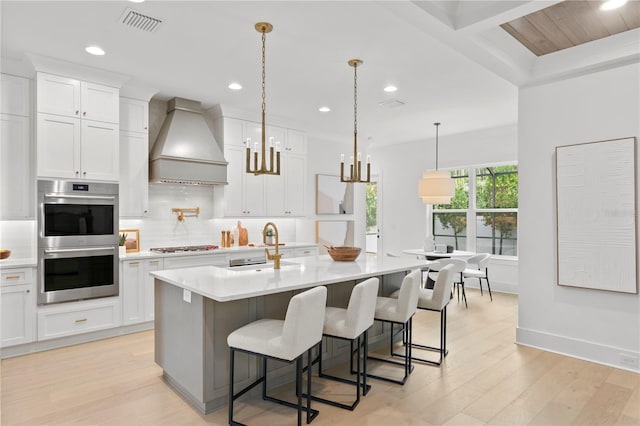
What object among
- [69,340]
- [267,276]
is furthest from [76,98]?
A: [267,276]

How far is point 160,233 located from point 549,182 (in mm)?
4575

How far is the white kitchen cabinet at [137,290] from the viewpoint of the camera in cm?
415

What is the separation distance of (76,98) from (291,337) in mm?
3461

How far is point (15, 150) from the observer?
147 inches

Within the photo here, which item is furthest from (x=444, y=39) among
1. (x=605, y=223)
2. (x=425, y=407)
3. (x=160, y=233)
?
(x=160, y=233)

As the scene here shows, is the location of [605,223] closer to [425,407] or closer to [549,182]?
[549,182]

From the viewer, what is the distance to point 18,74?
3.72 m

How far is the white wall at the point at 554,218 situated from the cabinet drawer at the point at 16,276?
4880 millimetres

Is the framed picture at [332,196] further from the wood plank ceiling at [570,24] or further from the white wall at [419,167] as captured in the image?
the wood plank ceiling at [570,24]

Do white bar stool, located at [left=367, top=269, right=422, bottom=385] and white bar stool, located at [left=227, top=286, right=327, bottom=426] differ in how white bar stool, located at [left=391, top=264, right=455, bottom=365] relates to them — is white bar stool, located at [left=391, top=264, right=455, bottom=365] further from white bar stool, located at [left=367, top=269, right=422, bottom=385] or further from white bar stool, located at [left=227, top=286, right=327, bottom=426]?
white bar stool, located at [left=227, top=286, right=327, bottom=426]

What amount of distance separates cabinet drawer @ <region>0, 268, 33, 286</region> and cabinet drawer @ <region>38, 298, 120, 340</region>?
1.10ft

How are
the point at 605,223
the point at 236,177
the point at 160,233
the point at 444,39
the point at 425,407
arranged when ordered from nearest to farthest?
the point at 425,407, the point at 444,39, the point at 605,223, the point at 160,233, the point at 236,177

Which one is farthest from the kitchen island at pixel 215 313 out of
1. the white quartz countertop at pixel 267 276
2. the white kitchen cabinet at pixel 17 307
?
the white kitchen cabinet at pixel 17 307

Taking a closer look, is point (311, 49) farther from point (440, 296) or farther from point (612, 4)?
point (440, 296)
